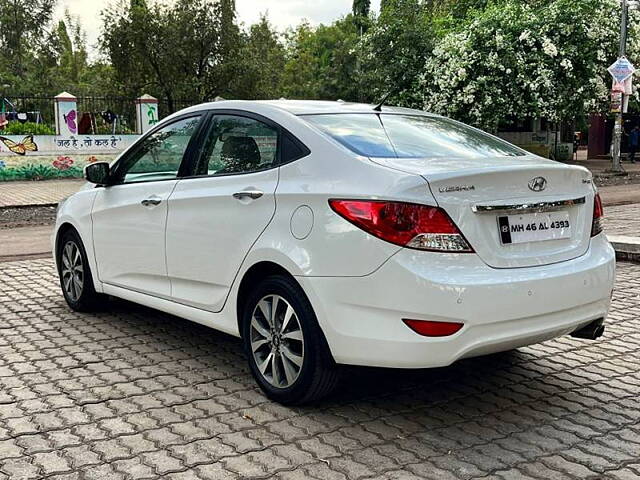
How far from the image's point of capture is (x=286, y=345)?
388cm

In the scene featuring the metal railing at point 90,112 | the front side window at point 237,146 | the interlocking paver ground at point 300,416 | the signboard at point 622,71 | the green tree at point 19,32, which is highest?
the green tree at point 19,32

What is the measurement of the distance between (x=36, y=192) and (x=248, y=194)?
1632 cm

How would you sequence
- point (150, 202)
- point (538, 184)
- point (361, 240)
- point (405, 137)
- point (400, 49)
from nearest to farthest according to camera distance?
point (361, 240)
point (538, 184)
point (405, 137)
point (150, 202)
point (400, 49)

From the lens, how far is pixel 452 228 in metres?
3.37

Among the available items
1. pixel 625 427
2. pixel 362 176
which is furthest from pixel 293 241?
pixel 625 427

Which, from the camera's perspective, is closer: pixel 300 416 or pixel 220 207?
pixel 300 416

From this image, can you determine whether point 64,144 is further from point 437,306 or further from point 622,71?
point 437,306

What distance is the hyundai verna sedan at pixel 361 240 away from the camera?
3.36m

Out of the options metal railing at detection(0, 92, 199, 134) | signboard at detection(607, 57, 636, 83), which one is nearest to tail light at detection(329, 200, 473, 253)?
signboard at detection(607, 57, 636, 83)

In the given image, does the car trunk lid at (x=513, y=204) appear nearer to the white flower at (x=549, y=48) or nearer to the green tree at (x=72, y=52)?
the white flower at (x=549, y=48)

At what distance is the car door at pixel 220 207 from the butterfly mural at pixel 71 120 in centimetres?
1957

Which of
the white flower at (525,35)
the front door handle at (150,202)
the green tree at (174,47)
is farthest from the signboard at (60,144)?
the front door handle at (150,202)

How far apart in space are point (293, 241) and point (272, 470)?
1.14 metres

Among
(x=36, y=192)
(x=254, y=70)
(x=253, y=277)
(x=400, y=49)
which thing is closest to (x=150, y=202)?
(x=253, y=277)
